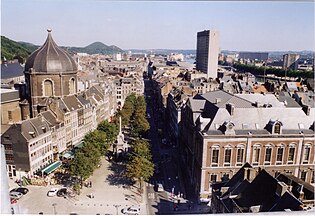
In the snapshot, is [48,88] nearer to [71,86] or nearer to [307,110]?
[71,86]

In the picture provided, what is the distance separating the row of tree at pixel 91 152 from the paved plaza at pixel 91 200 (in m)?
0.69

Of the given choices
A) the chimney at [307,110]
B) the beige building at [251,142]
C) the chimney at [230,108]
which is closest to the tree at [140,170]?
the beige building at [251,142]

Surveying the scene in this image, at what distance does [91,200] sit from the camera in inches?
491

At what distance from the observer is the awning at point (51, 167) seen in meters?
14.6

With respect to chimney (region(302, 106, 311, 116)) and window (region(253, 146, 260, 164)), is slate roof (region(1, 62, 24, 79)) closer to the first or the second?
window (region(253, 146, 260, 164))

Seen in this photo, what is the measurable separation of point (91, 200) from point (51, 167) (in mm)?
3820

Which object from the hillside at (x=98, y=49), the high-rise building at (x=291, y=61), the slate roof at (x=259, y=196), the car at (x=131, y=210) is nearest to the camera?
the slate roof at (x=259, y=196)

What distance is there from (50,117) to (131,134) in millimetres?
6041

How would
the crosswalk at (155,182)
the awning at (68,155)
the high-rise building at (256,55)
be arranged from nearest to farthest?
the crosswalk at (155,182), the awning at (68,155), the high-rise building at (256,55)

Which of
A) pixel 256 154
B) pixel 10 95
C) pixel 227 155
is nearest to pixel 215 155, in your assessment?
pixel 227 155

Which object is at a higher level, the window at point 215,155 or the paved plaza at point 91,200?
the window at point 215,155

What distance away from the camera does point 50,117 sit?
57.3 ft

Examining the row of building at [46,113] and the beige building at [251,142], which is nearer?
the beige building at [251,142]

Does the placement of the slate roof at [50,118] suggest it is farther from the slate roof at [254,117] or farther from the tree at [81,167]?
the slate roof at [254,117]
